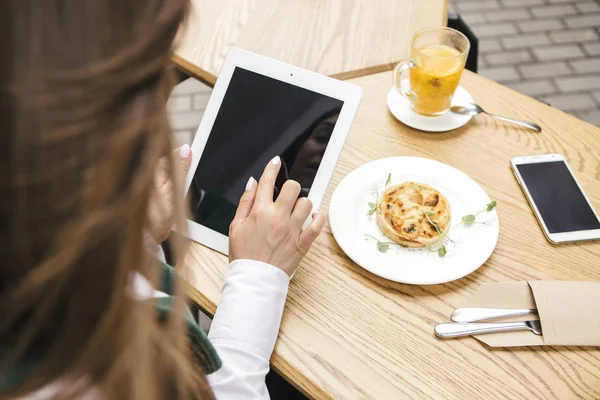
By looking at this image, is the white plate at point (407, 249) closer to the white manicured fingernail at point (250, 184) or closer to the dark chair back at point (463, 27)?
the white manicured fingernail at point (250, 184)

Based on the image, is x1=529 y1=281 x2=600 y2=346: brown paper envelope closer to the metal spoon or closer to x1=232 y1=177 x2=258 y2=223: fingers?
the metal spoon

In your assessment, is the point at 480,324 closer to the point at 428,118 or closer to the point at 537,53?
the point at 428,118

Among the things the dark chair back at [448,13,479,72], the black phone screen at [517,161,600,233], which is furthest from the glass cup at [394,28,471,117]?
the dark chair back at [448,13,479,72]

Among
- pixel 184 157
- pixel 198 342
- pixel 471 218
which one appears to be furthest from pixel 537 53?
pixel 198 342

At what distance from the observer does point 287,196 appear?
0.95 metres

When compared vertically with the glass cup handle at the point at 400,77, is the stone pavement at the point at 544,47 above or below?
below

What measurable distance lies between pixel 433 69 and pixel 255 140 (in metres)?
0.41

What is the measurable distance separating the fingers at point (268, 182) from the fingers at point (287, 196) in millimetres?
23

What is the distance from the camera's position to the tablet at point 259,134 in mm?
1000

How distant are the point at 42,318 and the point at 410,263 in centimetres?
63

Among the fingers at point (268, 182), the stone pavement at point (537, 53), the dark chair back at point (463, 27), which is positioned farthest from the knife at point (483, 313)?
the stone pavement at point (537, 53)

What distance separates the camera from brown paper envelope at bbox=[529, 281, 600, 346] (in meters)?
0.84

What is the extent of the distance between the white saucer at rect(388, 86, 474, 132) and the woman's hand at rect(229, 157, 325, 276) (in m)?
0.35

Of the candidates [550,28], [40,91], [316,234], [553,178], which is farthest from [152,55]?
[550,28]
